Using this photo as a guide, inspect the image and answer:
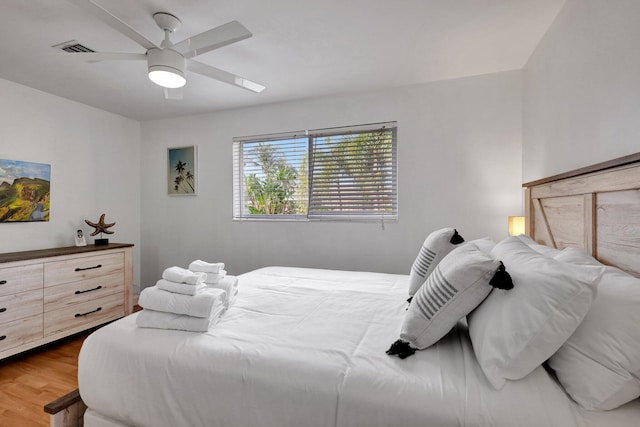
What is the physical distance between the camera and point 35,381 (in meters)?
2.16

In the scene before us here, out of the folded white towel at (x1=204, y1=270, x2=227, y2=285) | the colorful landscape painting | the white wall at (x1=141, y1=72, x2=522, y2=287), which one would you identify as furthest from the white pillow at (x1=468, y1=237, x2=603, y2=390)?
the colorful landscape painting

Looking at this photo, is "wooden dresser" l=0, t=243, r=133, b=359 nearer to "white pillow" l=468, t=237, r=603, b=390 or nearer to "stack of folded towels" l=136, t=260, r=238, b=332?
"stack of folded towels" l=136, t=260, r=238, b=332

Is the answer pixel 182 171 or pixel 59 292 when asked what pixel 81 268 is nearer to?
pixel 59 292

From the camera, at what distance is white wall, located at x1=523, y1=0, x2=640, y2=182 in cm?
119

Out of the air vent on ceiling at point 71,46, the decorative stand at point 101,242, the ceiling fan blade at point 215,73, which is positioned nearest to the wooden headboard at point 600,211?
the ceiling fan blade at point 215,73

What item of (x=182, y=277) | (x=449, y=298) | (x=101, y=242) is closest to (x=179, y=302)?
(x=182, y=277)

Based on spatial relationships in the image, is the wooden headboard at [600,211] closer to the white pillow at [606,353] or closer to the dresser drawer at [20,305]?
the white pillow at [606,353]

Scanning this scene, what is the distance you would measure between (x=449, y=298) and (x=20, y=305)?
3.25m

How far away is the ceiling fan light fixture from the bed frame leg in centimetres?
172

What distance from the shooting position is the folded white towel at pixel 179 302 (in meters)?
1.34

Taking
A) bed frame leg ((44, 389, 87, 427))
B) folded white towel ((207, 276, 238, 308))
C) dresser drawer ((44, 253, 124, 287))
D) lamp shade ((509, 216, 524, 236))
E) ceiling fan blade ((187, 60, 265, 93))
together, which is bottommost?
bed frame leg ((44, 389, 87, 427))

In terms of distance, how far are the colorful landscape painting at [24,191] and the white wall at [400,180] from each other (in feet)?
3.66

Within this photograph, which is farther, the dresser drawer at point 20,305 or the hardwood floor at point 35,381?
the dresser drawer at point 20,305

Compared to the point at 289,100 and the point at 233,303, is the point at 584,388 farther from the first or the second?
the point at 289,100
